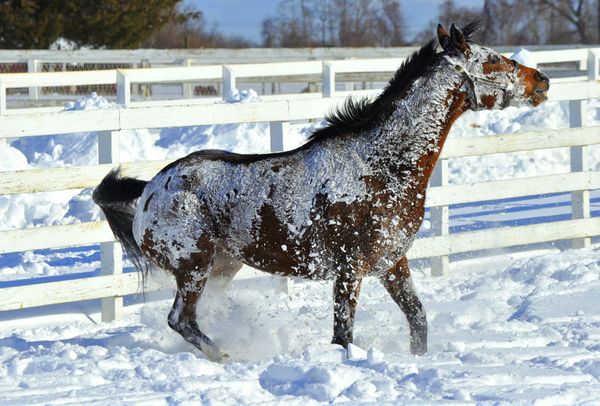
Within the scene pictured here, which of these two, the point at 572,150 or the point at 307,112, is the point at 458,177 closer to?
the point at 572,150

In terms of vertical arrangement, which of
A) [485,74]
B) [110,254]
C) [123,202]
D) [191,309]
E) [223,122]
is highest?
[485,74]

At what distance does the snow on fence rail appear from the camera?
288 inches

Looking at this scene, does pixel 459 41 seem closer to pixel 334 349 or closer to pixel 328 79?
pixel 334 349

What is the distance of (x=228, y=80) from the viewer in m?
11.2

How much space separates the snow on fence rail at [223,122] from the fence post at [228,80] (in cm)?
1

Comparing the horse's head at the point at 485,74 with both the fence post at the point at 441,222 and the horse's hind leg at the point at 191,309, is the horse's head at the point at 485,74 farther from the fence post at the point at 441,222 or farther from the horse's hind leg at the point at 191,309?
the fence post at the point at 441,222

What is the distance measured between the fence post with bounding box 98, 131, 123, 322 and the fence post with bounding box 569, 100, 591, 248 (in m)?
4.31

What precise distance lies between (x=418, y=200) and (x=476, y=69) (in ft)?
2.53

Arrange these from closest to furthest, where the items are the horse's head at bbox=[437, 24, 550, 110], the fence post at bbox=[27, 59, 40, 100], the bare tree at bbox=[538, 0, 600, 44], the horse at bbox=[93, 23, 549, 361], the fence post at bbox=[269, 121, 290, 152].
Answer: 1. the horse at bbox=[93, 23, 549, 361]
2. the horse's head at bbox=[437, 24, 550, 110]
3. the fence post at bbox=[269, 121, 290, 152]
4. the fence post at bbox=[27, 59, 40, 100]
5. the bare tree at bbox=[538, 0, 600, 44]

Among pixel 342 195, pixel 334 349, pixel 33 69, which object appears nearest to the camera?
pixel 334 349

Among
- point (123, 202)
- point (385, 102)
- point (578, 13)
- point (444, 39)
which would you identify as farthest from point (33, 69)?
point (578, 13)

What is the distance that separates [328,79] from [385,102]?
4552 mm

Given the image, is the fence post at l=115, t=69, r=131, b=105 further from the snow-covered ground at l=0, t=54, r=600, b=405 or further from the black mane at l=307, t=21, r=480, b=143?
the black mane at l=307, t=21, r=480, b=143

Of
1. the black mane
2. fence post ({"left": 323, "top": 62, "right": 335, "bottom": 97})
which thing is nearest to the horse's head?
the black mane
